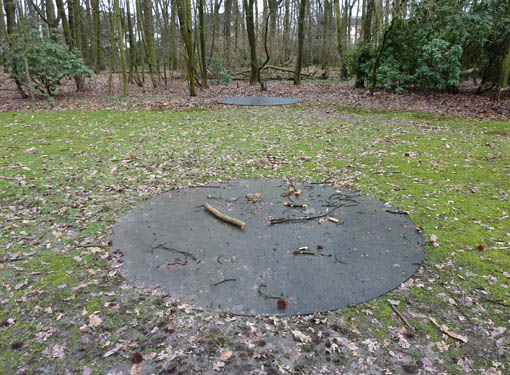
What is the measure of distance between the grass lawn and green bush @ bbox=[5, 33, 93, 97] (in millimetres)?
4508

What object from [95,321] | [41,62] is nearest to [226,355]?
[95,321]

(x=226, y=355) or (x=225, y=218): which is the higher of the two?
(x=225, y=218)

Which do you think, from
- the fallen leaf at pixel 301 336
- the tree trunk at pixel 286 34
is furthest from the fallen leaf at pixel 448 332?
the tree trunk at pixel 286 34

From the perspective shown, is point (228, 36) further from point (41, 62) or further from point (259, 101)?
point (41, 62)

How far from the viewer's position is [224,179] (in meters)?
4.81

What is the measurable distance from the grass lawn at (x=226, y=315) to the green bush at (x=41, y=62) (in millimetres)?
4508

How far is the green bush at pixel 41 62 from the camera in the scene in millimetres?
10258

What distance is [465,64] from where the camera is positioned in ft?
37.8

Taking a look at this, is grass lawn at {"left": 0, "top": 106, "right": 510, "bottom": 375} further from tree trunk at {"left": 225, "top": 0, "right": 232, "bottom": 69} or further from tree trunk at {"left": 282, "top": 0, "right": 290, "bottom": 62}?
tree trunk at {"left": 282, "top": 0, "right": 290, "bottom": 62}

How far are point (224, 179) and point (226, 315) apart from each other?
8.68 ft

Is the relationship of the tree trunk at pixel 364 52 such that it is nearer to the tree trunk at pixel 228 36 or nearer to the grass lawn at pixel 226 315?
the grass lawn at pixel 226 315

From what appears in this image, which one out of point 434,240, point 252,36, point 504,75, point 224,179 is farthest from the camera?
point 252,36

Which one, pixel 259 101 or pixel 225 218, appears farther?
pixel 259 101

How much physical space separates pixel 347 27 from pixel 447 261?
24.8 metres
